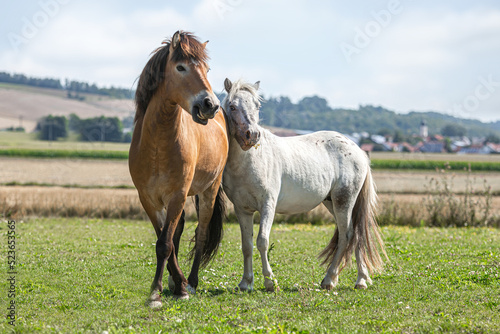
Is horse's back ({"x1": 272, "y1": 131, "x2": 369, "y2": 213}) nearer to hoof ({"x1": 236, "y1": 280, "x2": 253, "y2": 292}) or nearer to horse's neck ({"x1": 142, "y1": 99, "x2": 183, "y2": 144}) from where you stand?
hoof ({"x1": 236, "y1": 280, "x2": 253, "y2": 292})

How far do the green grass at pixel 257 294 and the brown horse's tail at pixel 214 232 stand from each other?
43 centimetres

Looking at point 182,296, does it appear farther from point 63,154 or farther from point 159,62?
Answer: point 63,154

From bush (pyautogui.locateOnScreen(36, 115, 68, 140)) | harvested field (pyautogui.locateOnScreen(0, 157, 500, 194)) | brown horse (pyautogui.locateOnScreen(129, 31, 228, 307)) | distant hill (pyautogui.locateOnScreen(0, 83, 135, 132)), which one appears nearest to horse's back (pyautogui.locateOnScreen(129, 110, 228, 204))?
brown horse (pyautogui.locateOnScreen(129, 31, 228, 307))

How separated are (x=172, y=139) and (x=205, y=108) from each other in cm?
70

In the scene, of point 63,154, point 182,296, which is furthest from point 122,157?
point 182,296

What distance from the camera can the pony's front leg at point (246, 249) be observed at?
6.98 metres

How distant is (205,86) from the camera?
565cm

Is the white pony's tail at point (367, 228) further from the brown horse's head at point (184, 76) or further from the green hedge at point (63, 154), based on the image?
the green hedge at point (63, 154)

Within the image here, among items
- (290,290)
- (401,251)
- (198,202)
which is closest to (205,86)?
(198,202)

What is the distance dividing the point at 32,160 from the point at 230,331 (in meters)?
50.1

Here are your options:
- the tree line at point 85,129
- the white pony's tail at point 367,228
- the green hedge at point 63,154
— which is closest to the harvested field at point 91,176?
the green hedge at point 63,154

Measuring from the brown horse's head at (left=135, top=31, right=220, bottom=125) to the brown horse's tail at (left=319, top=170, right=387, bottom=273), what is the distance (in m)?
3.56

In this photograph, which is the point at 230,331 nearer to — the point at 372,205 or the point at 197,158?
the point at 197,158

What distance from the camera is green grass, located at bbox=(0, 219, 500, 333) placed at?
5152 mm
